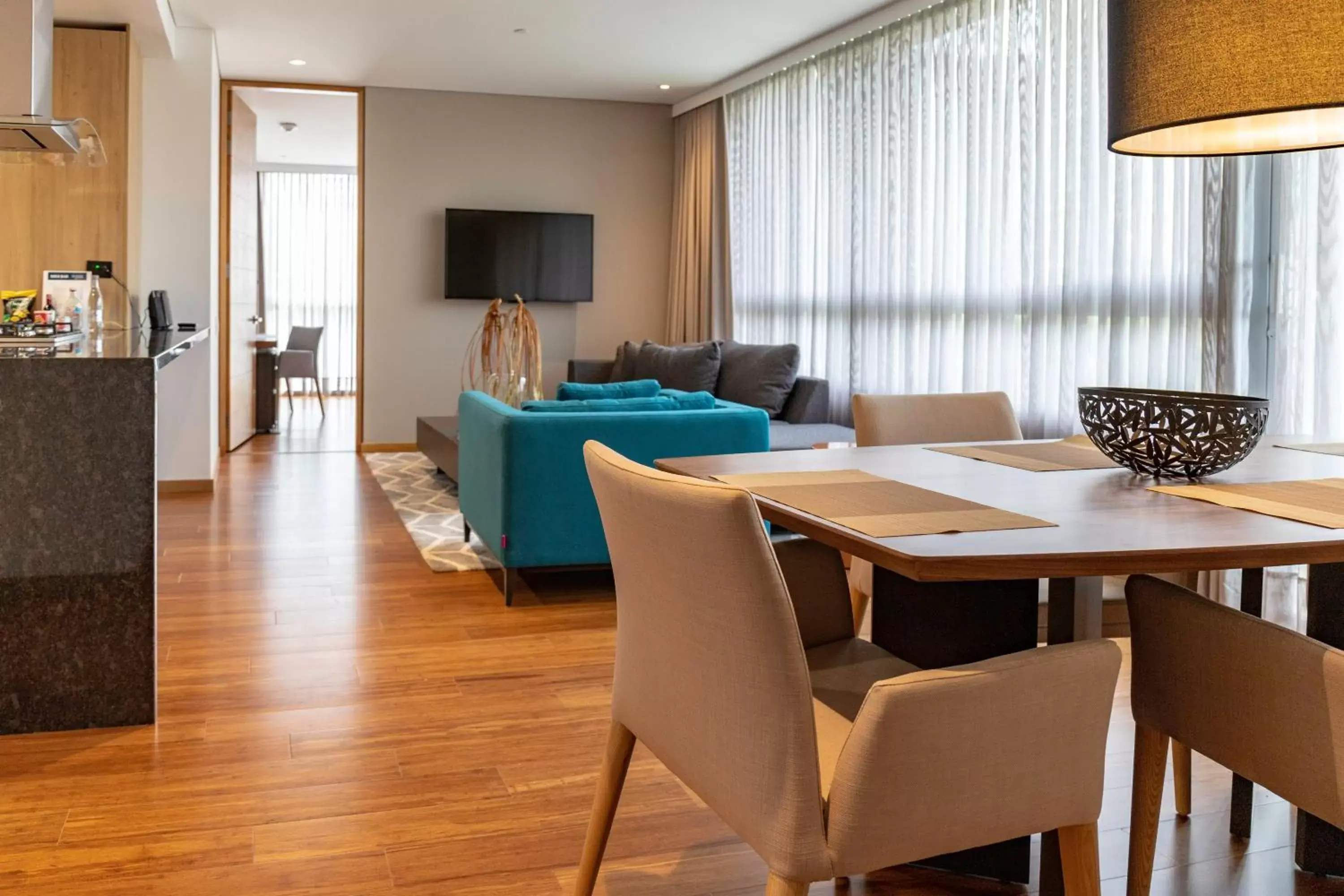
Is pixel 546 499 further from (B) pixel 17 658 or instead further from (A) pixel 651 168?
(A) pixel 651 168

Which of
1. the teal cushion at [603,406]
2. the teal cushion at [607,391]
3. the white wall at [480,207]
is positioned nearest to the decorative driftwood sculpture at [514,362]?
the teal cushion at [607,391]

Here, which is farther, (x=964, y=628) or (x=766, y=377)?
(x=766, y=377)

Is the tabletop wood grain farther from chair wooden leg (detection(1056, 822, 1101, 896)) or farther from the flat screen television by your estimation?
the flat screen television

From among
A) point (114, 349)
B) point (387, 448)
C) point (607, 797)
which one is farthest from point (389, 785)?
point (387, 448)

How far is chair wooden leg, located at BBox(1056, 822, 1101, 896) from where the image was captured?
1505mm

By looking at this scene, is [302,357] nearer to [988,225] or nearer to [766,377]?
[766,377]

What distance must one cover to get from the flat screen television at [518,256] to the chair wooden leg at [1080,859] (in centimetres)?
737

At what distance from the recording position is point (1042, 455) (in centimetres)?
240

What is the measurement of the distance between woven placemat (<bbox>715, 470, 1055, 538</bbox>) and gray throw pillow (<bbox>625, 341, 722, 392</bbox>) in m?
4.92

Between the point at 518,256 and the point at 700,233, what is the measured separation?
1346mm

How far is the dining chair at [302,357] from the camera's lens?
36.0 feet

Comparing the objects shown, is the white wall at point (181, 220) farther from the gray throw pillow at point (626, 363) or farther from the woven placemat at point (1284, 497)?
the woven placemat at point (1284, 497)

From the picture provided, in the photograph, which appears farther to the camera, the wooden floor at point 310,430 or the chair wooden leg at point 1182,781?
the wooden floor at point 310,430

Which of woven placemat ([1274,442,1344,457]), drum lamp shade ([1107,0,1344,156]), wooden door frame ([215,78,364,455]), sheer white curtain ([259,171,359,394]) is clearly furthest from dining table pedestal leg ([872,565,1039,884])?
sheer white curtain ([259,171,359,394])
